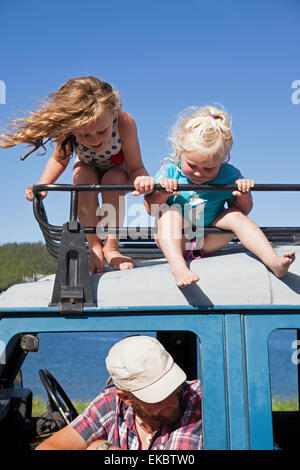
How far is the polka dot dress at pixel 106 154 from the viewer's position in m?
3.50

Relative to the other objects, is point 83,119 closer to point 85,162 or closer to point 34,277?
point 85,162

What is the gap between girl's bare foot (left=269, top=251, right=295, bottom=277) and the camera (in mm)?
2418

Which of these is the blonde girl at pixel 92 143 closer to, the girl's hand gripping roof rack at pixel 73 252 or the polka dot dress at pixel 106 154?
the polka dot dress at pixel 106 154

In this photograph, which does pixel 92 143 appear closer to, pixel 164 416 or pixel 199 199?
pixel 199 199

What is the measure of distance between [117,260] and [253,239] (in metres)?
0.79

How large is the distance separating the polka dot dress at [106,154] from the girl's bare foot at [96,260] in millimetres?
599

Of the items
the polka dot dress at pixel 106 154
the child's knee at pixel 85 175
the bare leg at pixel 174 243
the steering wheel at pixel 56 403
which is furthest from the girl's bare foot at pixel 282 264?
the steering wheel at pixel 56 403

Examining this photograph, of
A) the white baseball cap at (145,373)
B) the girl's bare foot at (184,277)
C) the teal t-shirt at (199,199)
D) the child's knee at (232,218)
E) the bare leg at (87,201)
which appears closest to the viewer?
the girl's bare foot at (184,277)

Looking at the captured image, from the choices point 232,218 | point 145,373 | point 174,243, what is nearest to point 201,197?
point 232,218

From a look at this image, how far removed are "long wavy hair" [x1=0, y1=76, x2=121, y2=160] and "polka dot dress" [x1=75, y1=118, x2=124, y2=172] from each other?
0.75ft

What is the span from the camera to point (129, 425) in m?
2.67

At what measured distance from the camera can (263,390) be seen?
2295 millimetres

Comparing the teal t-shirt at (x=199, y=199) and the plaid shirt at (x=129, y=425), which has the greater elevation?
the teal t-shirt at (x=199, y=199)

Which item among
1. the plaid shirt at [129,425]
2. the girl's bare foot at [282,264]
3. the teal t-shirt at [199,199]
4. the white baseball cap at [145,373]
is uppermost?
the teal t-shirt at [199,199]
